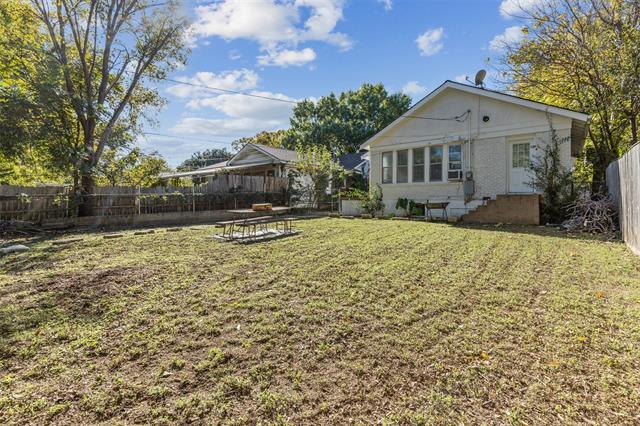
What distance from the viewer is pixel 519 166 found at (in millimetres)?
12797

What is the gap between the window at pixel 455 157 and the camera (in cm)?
1410

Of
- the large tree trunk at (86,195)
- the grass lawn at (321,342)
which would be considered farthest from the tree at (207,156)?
the grass lawn at (321,342)

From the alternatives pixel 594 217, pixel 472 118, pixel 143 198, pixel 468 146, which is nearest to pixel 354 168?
pixel 468 146

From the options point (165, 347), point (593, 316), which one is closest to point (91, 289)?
point (165, 347)

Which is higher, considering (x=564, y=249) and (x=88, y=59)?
(x=88, y=59)

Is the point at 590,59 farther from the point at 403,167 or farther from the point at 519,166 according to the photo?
the point at 403,167

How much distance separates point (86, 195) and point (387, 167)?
526 inches

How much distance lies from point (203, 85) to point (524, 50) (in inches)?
603

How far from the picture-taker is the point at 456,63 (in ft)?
53.7

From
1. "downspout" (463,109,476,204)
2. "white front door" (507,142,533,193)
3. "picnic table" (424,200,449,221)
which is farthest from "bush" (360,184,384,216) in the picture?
"white front door" (507,142,533,193)

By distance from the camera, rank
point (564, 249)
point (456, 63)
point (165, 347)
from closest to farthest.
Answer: point (165, 347) → point (564, 249) → point (456, 63)

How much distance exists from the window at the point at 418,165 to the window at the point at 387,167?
1282 mm

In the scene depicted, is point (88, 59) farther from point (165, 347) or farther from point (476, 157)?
point (476, 157)

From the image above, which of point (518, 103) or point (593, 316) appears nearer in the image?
point (593, 316)
